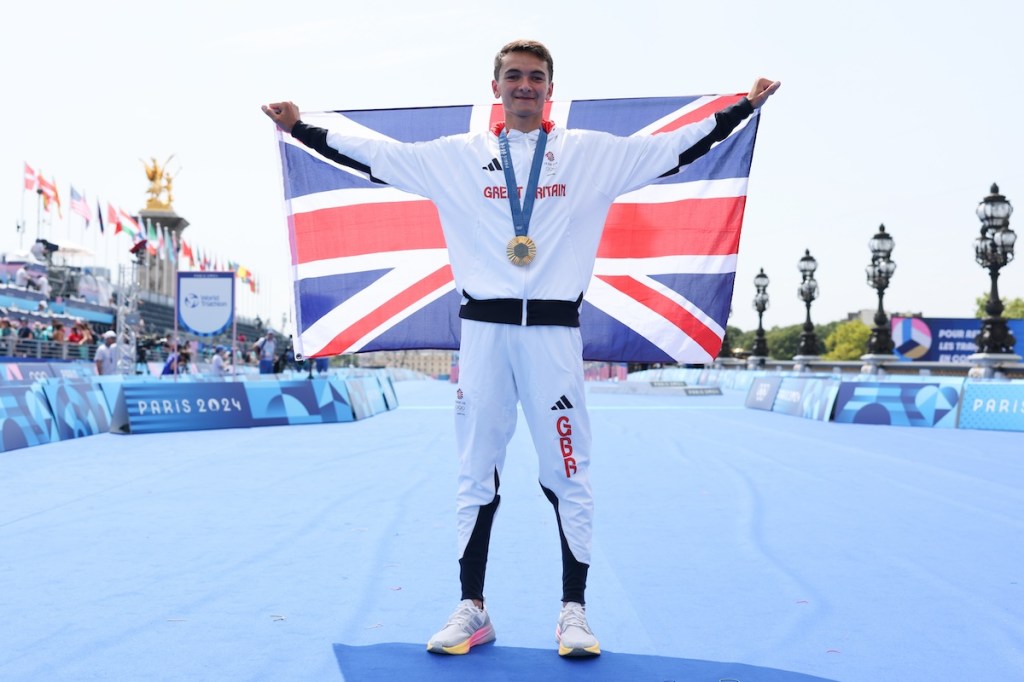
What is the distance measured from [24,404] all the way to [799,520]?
9027mm

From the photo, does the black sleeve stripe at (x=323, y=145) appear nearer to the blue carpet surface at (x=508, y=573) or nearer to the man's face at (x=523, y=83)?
the man's face at (x=523, y=83)

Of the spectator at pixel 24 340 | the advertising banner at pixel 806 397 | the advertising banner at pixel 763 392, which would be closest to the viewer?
the advertising banner at pixel 806 397

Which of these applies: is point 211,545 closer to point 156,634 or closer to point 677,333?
point 156,634

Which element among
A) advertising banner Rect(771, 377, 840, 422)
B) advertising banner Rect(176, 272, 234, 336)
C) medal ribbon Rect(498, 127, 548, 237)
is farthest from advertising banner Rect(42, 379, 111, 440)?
advertising banner Rect(771, 377, 840, 422)

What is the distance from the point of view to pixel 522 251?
3334mm

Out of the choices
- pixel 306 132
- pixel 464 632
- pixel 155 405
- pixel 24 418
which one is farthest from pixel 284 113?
pixel 155 405

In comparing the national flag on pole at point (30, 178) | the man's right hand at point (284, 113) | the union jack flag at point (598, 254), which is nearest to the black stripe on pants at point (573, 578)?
the union jack flag at point (598, 254)

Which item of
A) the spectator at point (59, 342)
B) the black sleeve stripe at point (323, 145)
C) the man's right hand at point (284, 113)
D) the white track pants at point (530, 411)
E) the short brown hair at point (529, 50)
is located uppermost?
the short brown hair at point (529, 50)

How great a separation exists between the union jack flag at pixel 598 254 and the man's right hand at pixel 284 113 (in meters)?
1.15

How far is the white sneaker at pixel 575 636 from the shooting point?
313cm

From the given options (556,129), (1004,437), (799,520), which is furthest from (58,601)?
(1004,437)

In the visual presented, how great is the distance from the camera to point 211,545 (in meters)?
5.02

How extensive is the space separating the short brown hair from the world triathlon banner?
4960cm

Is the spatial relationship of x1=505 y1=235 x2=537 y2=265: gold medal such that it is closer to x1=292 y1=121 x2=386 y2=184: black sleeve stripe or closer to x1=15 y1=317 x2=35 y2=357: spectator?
x1=292 y1=121 x2=386 y2=184: black sleeve stripe
